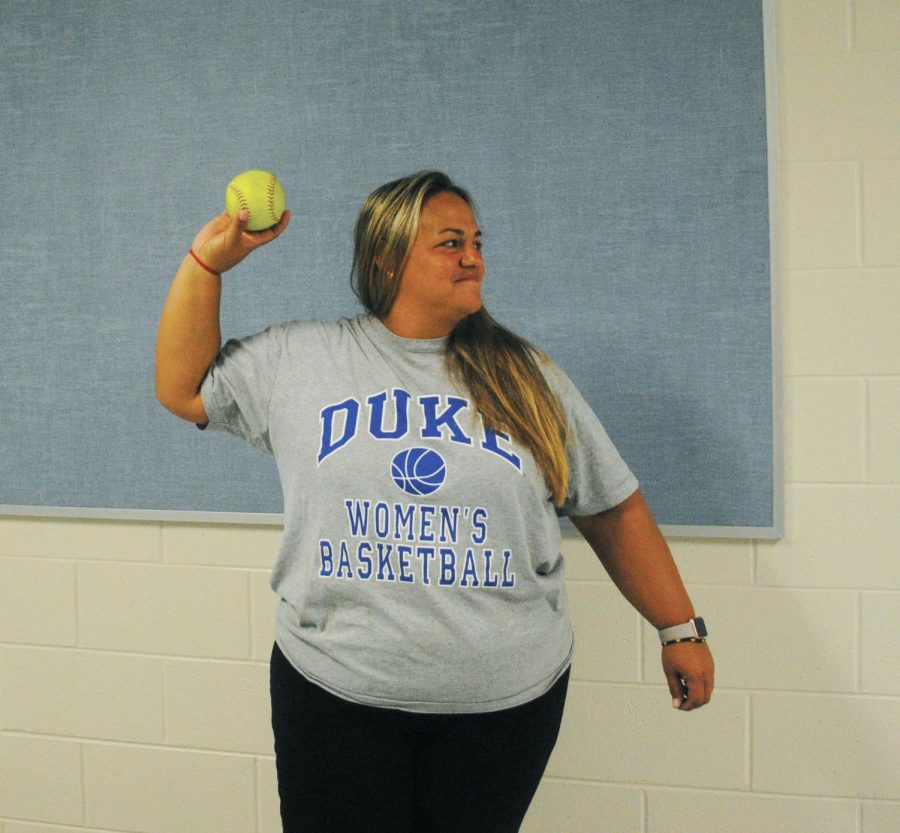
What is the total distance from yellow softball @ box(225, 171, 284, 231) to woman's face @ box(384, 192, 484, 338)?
209 millimetres

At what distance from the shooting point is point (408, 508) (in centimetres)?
112

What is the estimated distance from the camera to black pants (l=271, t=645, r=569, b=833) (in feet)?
3.68

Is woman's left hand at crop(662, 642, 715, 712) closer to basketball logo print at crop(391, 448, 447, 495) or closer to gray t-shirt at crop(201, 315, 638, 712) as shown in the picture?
gray t-shirt at crop(201, 315, 638, 712)

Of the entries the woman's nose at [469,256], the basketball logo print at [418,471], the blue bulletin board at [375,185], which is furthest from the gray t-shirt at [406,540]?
the blue bulletin board at [375,185]

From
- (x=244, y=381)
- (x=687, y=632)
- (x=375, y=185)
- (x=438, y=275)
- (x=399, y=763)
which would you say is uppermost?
(x=375, y=185)

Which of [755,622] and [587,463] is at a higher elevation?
[587,463]

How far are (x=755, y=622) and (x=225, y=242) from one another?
116cm

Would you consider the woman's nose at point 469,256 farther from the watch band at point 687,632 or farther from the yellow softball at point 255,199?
the watch band at point 687,632

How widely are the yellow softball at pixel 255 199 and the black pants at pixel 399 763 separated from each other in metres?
0.63

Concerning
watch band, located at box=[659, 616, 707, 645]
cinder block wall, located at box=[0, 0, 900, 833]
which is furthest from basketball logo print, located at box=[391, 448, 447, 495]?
cinder block wall, located at box=[0, 0, 900, 833]

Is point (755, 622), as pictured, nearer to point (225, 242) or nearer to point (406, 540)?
point (406, 540)

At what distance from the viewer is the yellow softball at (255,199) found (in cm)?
120

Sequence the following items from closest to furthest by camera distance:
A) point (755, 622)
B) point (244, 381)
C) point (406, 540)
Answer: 1. point (406, 540)
2. point (244, 381)
3. point (755, 622)

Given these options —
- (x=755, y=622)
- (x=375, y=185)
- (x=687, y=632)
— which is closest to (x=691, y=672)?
(x=687, y=632)
